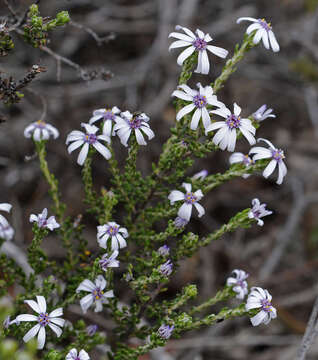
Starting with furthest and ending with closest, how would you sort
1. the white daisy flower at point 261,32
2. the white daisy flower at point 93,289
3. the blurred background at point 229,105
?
the blurred background at point 229,105 → the white daisy flower at point 261,32 → the white daisy flower at point 93,289

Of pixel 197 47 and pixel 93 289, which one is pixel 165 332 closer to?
pixel 93 289

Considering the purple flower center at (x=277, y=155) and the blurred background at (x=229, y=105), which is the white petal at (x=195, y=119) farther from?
the blurred background at (x=229, y=105)

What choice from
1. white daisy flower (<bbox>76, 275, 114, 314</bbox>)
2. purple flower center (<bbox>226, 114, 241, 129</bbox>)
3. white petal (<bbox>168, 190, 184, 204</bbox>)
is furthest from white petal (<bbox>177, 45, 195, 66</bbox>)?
white daisy flower (<bbox>76, 275, 114, 314</bbox>)

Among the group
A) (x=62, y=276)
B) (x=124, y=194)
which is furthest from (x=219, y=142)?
(x=62, y=276)

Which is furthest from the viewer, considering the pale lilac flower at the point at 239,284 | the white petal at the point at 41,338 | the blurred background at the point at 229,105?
the blurred background at the point at 229,105

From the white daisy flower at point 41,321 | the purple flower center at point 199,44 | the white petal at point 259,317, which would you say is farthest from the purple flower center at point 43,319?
the purple flower center at point 199,44

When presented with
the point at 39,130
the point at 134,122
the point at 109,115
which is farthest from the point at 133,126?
the point at 39,130
